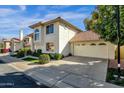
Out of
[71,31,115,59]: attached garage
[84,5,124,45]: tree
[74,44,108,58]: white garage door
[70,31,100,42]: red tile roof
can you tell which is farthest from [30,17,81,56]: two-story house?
[84,5,124,45]: tree

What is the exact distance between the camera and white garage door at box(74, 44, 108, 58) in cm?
2394

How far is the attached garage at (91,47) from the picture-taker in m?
23.4

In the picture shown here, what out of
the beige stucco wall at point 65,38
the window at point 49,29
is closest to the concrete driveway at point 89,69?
the beige stucco wall at point 65,38

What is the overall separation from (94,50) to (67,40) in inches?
196

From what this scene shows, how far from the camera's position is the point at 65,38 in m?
28.1

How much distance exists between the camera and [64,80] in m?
13.0

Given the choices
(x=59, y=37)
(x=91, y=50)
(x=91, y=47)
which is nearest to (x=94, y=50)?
(x=91, y=50)

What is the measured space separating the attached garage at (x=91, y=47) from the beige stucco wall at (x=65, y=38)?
773 mm

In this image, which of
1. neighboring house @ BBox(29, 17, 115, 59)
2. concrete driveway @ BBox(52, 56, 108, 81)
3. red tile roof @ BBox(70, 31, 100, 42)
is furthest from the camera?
red tile roof @ BBox(70, 31, 100, 42)

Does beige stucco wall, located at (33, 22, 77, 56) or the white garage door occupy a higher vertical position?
beige stucco wall, located at (33, 22, 77, 56)

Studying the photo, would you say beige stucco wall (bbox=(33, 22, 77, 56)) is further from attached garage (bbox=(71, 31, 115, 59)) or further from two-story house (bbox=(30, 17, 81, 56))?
attached garage (bbox=(71, 31, 115, 59))

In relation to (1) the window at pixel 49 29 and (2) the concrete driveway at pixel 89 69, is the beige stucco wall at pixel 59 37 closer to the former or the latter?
(1) the window at pixel 49 29

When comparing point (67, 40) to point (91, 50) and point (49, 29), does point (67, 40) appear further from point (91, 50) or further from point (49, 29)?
point (91, 50)
